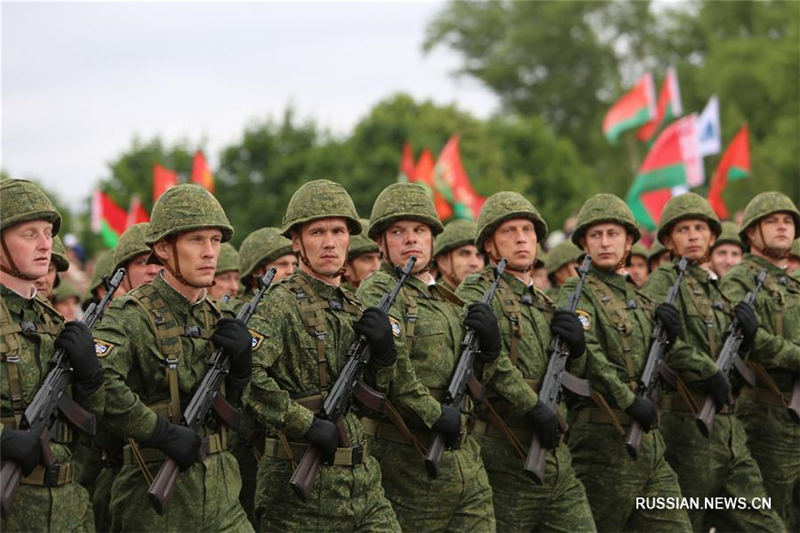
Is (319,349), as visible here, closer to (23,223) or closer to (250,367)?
(250,367)

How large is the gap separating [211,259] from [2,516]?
1.87 m

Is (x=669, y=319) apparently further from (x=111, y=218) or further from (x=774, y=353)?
(x=111, y=218)

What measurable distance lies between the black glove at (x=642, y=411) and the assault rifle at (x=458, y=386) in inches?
62.8

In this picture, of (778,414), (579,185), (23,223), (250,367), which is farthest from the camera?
(579,185)

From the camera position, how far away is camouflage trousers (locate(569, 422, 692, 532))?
852cm

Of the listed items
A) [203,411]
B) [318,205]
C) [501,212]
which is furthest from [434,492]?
[501,212]

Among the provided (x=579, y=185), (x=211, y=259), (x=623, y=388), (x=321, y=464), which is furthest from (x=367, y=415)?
(x=579, y=185)

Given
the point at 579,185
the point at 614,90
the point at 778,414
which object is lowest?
the point at 778,414

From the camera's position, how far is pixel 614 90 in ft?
194

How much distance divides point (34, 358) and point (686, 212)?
251 inches

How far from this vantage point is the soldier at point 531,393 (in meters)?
7.82

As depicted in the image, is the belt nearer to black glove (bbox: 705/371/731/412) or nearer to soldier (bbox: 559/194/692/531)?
soldier (bbox: 559/194/692/531)

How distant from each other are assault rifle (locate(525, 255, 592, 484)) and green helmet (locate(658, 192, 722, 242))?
225 cm

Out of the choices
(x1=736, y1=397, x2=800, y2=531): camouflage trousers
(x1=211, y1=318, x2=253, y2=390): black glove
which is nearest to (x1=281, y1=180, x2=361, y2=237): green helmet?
(x1=211, y1=318, x2=253, y2=390): black glove
